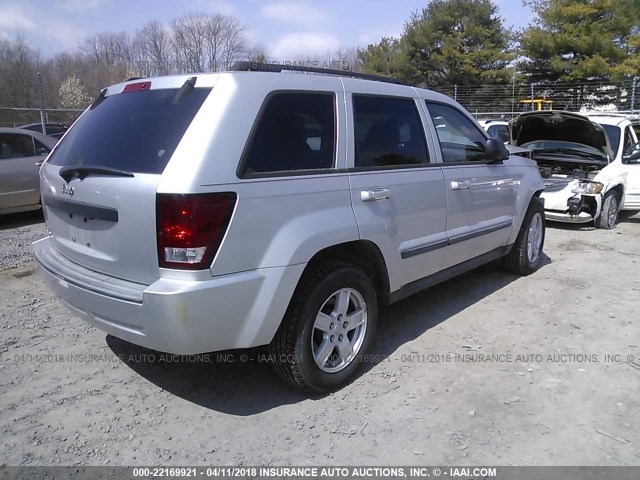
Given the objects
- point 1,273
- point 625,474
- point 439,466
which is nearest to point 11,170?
point 1,273

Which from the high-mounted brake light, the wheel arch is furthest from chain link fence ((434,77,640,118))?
the high-mounted brake light

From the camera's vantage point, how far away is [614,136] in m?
8.09

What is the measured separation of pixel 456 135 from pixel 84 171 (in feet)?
9.90

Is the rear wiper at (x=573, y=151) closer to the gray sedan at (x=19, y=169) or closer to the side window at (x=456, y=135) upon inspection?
the side window at (x=456, y=135)

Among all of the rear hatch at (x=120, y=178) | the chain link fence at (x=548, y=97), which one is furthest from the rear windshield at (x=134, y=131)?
the chain link fence at (x=548, y=97)

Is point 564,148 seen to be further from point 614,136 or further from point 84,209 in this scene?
point 84,209

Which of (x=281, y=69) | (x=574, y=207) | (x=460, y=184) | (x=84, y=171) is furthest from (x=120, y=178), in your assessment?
(x=574, y=207)

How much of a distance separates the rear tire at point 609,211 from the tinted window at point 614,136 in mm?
705

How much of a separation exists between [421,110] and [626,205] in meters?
6.13

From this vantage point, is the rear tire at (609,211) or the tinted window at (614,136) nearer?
the rear tire at (609,211)

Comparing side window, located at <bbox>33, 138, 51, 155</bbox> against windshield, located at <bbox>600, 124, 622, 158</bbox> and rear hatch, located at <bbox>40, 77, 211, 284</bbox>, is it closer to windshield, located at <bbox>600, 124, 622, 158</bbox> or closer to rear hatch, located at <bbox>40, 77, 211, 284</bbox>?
rear hatch, located at <bbox>40, 77, 211, 284</bbox>

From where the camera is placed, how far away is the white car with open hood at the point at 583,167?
7.55 metres

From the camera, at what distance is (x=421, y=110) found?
12.8 feet

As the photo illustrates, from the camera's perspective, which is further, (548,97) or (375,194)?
(548,97)
